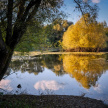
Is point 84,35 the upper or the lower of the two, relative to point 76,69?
upper

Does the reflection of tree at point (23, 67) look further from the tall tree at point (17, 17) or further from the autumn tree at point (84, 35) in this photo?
the autumn tree at point (84, 35)

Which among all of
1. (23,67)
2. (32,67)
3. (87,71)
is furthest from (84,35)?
(23,67)

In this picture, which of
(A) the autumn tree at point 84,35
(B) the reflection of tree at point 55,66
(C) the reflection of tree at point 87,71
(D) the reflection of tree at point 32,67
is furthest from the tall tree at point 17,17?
(A) the autumn tree at point 84,35

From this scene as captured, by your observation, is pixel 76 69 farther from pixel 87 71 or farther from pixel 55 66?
pixel 55 66

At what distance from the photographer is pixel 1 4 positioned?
23.7 feet

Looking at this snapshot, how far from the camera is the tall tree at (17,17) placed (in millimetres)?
6359

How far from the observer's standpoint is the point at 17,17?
6770 millimetres

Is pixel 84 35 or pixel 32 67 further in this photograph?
pixel 84 35

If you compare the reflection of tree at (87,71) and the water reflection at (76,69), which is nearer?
the reflection of tree at (87,71)

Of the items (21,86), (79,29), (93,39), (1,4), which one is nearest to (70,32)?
(79,29)

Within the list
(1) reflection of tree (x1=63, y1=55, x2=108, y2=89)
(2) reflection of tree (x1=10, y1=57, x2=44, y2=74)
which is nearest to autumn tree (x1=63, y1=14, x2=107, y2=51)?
(1) reflection of tree (x1=63, y1=55, x2=108, y2=89)

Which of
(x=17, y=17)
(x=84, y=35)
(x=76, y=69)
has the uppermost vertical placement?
(x=84, y=35)

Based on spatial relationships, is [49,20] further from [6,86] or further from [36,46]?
[6,86]

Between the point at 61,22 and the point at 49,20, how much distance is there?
34.3 inches
